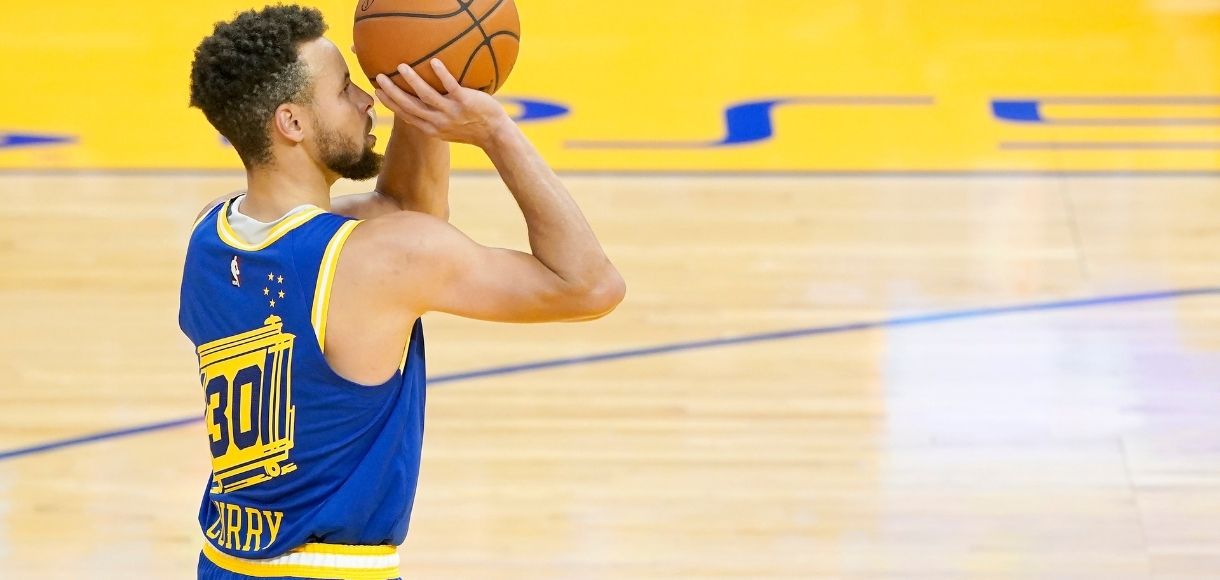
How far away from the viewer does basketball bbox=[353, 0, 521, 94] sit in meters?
2.85

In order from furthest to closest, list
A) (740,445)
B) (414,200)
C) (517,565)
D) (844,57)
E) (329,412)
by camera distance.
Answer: (844,57), (740,445), (517,565), (414,200), (329,412)

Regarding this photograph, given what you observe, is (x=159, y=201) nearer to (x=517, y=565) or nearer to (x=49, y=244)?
(x=49, y=244)

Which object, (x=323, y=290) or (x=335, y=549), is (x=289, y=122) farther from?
(x=335, y=549)

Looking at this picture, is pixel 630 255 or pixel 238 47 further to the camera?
pixel 630 255

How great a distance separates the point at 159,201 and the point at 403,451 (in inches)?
194

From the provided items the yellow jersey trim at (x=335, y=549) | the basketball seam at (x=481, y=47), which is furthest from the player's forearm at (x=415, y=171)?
the yellow jersey trim at (x=335, y=549)

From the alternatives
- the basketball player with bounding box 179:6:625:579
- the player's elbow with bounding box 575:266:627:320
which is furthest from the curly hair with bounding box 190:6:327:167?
the player's elbow with bounding box 575:266:627:320

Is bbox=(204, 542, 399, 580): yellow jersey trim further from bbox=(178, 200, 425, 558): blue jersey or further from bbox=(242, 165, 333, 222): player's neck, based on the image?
bbox=(242, 165, 333, 222): player's neck

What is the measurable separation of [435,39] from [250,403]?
691 mm

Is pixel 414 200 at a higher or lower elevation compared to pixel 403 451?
higher

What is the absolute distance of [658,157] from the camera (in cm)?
793

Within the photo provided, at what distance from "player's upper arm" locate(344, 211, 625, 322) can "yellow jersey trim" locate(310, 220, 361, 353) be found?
0.06ft

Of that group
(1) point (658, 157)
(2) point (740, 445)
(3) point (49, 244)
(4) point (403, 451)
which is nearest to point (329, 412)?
(4) point (403, 451)

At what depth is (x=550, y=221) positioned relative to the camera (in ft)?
8.96
